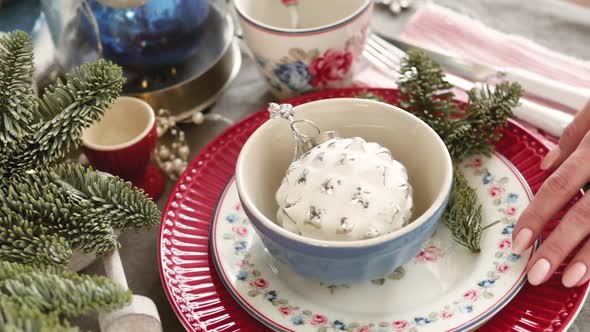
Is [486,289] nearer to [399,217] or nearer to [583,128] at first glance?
[399,217]

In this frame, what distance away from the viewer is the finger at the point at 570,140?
0.56 metres

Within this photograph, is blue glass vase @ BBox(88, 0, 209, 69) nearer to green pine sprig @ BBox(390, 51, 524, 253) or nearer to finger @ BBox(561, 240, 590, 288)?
green pine sprig @ BBox(390, 51, 524, 253)

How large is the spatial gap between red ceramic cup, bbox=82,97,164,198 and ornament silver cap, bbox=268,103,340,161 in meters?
0.15

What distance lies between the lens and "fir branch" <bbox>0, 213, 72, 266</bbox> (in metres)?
0.42

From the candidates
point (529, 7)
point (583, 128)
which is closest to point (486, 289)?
point (583, 128)

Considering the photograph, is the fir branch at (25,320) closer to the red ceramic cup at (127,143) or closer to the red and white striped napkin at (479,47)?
the red ceramic cup at (127,143)

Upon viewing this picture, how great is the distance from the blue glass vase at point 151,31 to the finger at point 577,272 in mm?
451

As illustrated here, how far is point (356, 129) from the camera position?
0.55 metres

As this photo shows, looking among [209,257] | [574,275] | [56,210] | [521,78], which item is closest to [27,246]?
[56,210]

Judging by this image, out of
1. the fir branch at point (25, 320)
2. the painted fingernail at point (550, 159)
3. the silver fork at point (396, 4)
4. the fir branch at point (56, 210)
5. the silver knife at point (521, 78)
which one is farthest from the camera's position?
the silver fork at point (396, 4)

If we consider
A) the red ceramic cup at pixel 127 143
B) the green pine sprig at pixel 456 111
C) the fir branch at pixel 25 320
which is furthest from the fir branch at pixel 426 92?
the fir branch at pixel 25 320

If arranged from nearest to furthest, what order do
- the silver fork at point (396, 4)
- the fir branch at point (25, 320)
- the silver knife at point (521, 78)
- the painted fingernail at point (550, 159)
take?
the fir branch at point (25, 320) < the painted fingernail at point (550, 159) < the silver knife at point (521, 78) < the silver fork at point (396, 4)

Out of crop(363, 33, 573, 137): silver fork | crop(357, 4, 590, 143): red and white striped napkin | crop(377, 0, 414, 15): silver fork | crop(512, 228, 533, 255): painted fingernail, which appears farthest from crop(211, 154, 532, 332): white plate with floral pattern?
crop(377, 0, 414, 15): silver fork

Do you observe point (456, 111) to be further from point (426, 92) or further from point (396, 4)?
point (396, 4)
